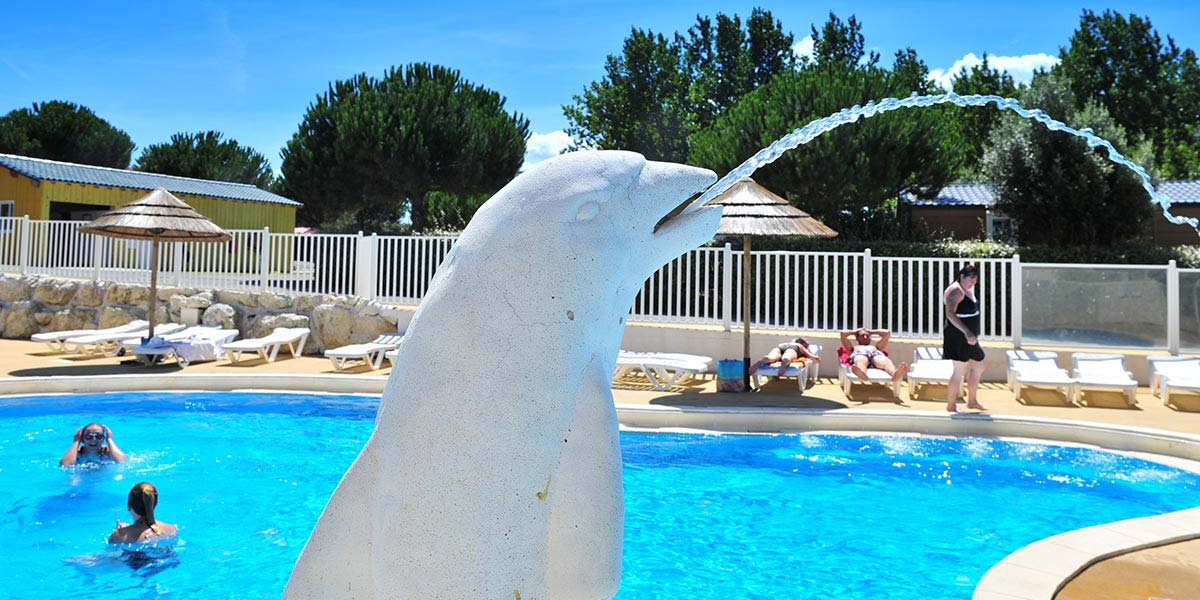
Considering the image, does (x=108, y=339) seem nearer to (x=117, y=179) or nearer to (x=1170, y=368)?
(x=117, y=179)

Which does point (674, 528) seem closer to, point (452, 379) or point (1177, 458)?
point (452, 379)

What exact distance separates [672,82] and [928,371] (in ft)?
122

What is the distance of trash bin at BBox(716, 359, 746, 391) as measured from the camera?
10578 mm

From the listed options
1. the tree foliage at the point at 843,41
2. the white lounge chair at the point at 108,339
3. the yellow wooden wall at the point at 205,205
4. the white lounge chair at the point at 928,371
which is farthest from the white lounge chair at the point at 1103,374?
the tree foliage at the point at 843,41

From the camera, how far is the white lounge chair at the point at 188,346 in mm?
12195

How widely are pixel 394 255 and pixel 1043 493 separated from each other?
428 inches

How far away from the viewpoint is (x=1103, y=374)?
10234 mm

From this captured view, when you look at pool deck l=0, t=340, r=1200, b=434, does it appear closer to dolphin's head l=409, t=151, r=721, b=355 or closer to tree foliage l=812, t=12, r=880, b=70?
dolphin's head l=409, t=151, r=721, b=355

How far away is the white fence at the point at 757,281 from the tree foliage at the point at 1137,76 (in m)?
32.1

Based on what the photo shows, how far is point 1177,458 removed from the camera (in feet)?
25.0

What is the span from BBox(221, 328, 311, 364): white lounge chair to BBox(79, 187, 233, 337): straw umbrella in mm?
1361

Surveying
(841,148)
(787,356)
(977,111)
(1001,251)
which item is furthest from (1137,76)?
(787,356)

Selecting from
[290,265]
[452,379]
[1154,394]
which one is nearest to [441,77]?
[290,265]

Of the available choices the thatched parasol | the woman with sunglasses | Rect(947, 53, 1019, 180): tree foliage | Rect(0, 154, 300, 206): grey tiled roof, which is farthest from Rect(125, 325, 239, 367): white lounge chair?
Rect(947, 53, 1019, 180): tree foliage
